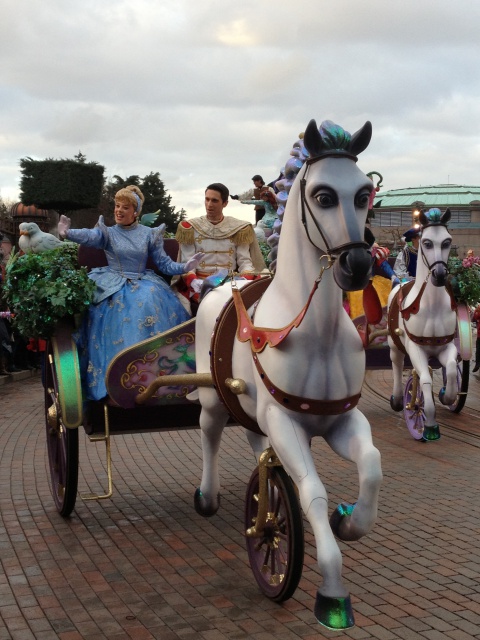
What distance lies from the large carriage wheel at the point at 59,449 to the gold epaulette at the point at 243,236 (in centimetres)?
167

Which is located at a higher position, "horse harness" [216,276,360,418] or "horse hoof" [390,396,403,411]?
"horse harness" [216,276,360,418]

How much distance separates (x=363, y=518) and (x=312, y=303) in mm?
1112

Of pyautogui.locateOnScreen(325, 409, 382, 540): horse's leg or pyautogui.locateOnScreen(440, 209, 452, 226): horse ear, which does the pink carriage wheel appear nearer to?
pyautogui.locateOnScreen(440, 209, 452, 226): horse ear

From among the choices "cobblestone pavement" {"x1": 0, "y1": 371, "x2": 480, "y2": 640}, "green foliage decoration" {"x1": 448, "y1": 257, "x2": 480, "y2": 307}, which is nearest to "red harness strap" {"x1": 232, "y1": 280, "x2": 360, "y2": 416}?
"cobblestone pavement" {"x1": 0, "y1": 371, "x2": 480, "y2": 640}

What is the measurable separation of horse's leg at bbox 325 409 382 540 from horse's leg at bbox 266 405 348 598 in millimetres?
160

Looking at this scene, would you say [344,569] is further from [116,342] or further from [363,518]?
[116,342]

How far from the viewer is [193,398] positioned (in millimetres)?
6250

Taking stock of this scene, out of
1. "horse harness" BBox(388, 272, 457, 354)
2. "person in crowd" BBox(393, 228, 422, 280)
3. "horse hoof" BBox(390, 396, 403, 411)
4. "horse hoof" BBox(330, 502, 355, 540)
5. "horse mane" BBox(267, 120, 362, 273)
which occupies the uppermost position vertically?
"horse mane" BBox(267, 120, 362, 273)

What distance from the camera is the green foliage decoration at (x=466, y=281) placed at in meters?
11.6

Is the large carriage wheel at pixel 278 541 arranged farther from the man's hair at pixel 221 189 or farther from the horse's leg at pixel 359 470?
the man's hair at pixel 221 189

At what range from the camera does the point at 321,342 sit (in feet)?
14.7

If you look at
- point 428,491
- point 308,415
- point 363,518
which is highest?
point 308,415

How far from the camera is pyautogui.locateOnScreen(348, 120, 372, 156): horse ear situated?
4438mm

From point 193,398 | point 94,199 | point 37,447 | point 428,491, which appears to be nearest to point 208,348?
point 193,398
